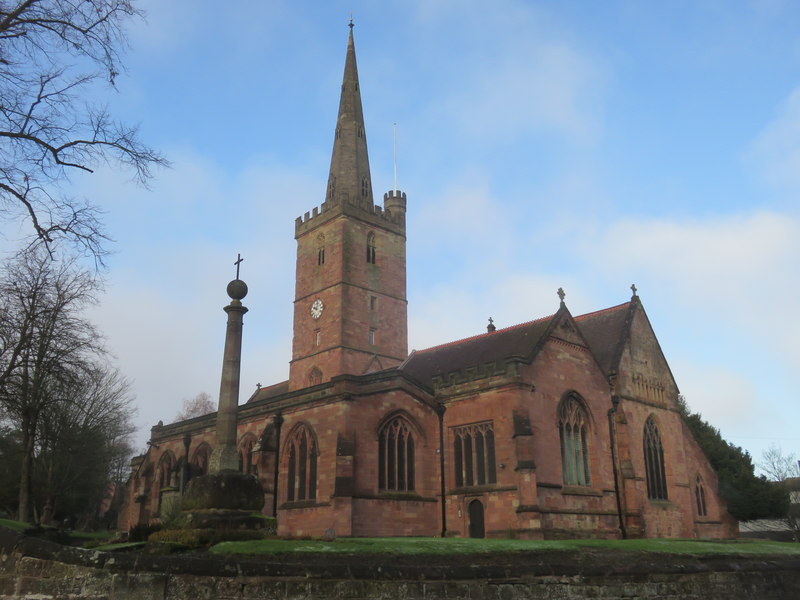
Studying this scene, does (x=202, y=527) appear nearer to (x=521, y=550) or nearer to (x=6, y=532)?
(x=6, y=532)

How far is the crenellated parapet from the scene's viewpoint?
4641 cm

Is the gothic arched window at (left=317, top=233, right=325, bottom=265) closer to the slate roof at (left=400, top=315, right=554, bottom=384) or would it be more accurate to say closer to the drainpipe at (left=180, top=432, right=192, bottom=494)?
the slate roof at (left=400, top=315, right=554, bottom=384)

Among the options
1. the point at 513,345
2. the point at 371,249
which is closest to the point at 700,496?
the point at 513,345

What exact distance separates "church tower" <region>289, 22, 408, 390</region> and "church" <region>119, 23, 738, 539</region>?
203 inches

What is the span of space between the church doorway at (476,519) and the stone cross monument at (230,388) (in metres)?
12.7

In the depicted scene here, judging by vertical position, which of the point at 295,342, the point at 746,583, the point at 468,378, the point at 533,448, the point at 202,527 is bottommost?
the point at 746,583

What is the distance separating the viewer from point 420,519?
28266mm

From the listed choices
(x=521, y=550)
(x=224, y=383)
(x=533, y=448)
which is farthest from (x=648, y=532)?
(x=224, y=383)

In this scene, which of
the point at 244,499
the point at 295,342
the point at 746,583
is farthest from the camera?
the point at 295,342

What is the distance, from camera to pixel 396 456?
94.3 feet

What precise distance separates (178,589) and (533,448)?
18705 millimetres

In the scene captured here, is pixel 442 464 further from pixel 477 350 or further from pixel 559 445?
pixel 477 350

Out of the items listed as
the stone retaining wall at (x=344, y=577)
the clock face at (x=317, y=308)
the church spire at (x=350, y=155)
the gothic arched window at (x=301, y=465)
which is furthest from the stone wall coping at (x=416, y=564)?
the church spire at (x=350, y=155)

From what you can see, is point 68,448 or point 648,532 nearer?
point 648,532
